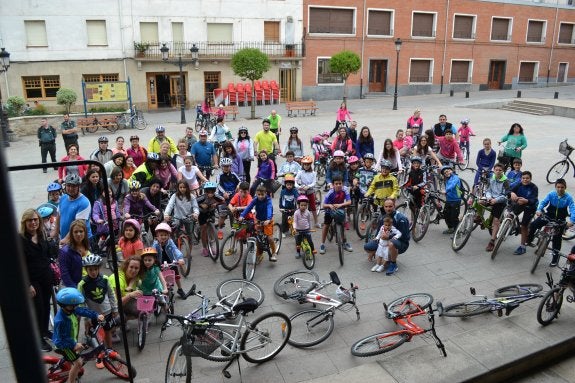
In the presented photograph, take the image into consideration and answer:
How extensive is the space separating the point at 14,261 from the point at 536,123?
91.6 feet

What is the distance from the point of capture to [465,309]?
7074 millimetres

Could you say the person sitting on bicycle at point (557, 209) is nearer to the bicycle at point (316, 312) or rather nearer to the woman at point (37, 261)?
the bicycle at point (316, 312)

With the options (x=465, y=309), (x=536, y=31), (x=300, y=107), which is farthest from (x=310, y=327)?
(x=536, y=31)

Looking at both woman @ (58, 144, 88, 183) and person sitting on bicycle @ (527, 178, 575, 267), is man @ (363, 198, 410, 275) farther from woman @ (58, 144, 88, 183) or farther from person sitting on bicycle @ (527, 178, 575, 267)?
woman @ (58, 144, 88, 183)

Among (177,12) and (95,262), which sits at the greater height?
(177,12)

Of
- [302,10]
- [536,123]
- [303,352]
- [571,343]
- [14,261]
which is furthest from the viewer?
[302,10]

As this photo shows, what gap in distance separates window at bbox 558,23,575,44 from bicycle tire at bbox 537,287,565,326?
156 feet

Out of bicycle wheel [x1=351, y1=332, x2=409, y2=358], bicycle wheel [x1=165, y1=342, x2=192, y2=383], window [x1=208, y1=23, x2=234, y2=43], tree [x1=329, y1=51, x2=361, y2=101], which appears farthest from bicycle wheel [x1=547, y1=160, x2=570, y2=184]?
window [x1=208, y1=23, x2=234, y2=43]

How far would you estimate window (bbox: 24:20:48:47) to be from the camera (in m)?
29.3

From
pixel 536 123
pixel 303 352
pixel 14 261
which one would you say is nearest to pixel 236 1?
pixel 536 123

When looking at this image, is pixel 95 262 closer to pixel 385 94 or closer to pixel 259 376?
pixel 259 376

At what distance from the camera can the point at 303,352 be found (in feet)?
20.6

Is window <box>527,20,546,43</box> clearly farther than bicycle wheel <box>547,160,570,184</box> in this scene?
Yes

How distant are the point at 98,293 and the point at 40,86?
2897 cm
